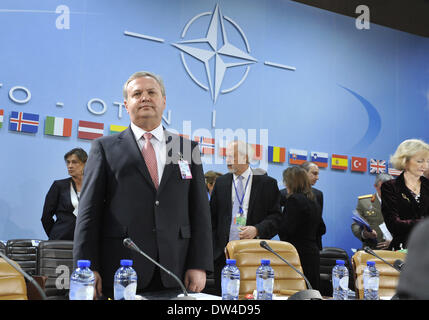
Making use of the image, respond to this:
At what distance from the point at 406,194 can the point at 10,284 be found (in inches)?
104

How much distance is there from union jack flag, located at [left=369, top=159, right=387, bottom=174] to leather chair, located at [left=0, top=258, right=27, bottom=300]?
6005mm

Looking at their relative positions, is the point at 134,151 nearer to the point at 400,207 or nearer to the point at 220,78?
the point at 400,207

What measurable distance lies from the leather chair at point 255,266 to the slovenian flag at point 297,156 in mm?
3722

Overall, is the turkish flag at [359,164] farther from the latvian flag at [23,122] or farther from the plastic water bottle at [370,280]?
the plastic water bottle at [370,280]

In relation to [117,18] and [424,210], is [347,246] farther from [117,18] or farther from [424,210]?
[117,18]

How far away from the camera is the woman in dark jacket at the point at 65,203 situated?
4.39 metres

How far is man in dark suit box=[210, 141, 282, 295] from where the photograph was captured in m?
4.03

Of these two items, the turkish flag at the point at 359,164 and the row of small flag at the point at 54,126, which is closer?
the row of small flag at the point at 54,126

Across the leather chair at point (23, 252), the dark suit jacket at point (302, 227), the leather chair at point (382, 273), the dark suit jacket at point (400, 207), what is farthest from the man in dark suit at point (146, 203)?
the leather chair at point (23, 252)

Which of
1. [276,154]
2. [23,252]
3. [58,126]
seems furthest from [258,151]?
[23,252]

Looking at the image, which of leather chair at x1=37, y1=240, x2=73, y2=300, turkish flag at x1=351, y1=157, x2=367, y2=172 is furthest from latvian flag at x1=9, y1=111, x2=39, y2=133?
turkish flag at x1=351, y1=157, x2=367, y2=172

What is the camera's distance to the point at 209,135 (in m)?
5.95

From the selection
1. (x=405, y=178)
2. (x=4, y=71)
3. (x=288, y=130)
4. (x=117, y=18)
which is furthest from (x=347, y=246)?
(x=4, y=71)

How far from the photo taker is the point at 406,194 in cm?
345
